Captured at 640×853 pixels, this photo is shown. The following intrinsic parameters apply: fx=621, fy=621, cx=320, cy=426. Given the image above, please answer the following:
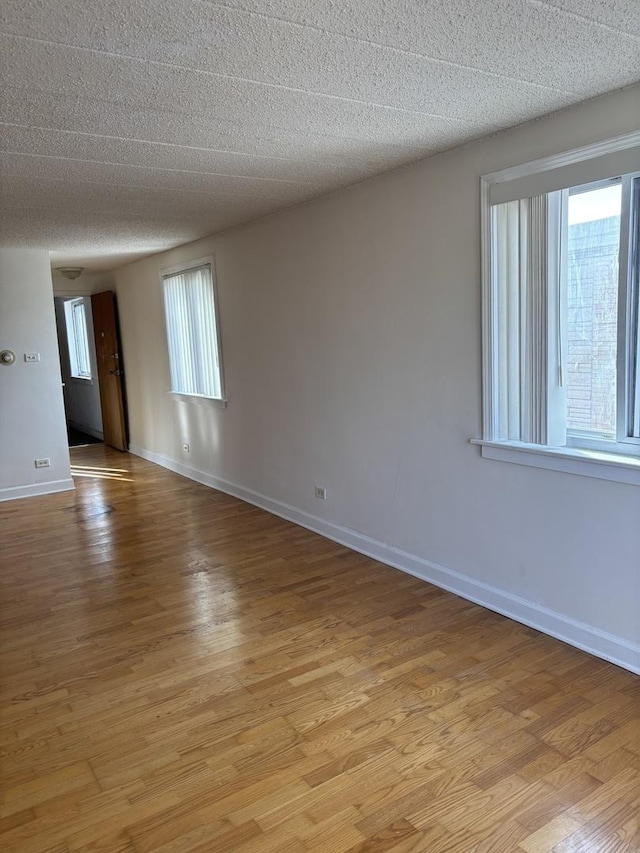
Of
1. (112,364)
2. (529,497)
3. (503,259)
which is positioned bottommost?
(529,497)

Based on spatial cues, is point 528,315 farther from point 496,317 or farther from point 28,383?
point 28,383

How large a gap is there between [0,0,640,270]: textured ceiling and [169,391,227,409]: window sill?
234 cm

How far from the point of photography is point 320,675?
262 centimetres

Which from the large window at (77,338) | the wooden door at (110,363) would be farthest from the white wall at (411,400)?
the large window at (77,338)

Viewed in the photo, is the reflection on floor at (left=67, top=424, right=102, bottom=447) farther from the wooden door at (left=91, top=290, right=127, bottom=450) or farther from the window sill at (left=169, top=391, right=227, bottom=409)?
the window sill at (left=169, top=391, right=227, bottom=409)

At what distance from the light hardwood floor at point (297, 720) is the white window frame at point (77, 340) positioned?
5.71m

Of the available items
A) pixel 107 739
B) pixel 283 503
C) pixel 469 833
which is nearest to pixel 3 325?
pixel 283 503

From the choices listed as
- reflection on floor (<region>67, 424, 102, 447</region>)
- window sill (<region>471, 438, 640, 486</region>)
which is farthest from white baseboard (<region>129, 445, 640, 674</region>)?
reflection on floor (<region>67, 424, 102, 447</region>)

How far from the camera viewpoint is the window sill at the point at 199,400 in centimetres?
561

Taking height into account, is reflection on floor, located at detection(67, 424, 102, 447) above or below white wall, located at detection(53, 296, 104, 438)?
below

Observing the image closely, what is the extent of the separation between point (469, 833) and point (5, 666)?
2.12 m

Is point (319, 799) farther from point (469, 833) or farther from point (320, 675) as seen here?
point (320, 675)

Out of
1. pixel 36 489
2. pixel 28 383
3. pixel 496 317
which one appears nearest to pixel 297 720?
pixel 496 317

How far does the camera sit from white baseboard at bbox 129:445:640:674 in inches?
104
